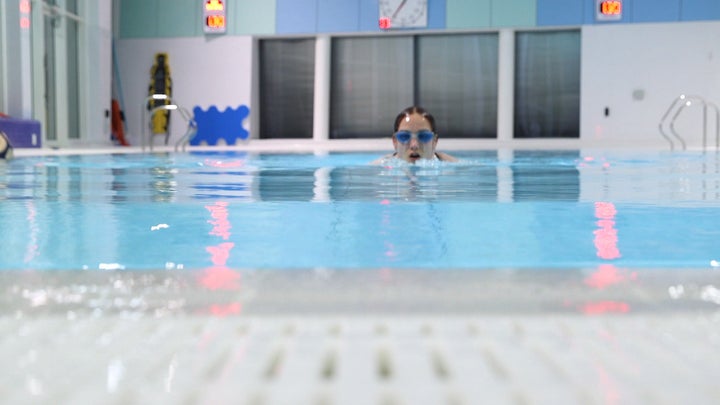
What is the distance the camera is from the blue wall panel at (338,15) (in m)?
14.9

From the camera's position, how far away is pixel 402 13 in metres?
14.8

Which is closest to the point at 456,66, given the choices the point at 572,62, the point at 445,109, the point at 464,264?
the point at 445,109

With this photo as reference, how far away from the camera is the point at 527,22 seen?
14250 mm

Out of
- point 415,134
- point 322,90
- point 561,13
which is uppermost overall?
point 561,13

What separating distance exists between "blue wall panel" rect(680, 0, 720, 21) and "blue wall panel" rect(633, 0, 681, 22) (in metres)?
0.12

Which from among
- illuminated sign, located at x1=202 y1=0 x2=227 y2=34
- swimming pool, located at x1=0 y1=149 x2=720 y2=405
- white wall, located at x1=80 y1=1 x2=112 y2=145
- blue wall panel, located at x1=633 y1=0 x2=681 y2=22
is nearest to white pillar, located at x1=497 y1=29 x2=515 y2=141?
blue wall panel, located at x1=633 y1=0 x2=681 y2=22

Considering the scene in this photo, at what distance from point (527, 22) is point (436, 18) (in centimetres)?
167

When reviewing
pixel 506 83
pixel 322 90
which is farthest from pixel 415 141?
pixel 322 90

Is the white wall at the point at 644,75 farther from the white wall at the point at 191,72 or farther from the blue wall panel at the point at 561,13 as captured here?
the white wall at the point at 191,72

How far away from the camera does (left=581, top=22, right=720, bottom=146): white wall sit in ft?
45.6

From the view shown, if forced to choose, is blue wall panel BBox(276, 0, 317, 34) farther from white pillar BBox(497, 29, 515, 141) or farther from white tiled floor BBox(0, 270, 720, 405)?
white tiled floor BBox(0, 270, 720, 405)

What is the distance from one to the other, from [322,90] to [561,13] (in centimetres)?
458

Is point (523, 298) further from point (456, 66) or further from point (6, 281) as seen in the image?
point (456, 66)

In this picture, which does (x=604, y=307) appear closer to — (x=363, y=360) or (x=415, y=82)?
(x=363, y=360)
